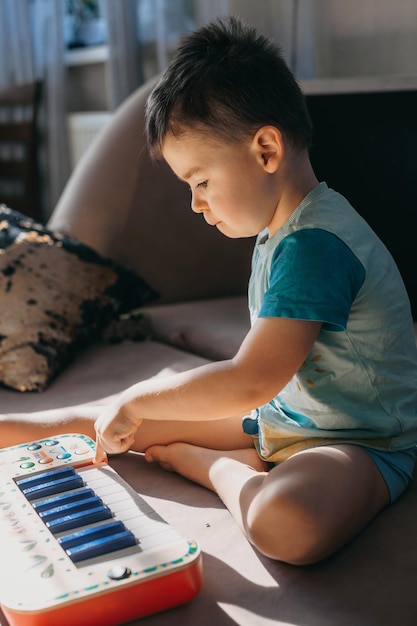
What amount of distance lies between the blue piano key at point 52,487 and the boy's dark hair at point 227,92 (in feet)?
1.40

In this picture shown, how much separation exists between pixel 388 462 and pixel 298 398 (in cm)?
14

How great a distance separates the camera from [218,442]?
1.21 meters

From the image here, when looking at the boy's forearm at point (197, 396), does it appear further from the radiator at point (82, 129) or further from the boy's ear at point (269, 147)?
the radiator at point (82, 129)

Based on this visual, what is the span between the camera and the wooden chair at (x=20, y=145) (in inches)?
116

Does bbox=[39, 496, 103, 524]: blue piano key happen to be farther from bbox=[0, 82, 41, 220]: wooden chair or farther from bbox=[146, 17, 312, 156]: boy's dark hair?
bbox=[0, 82, 41, 220]: wooden chair

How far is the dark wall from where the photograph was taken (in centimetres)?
169

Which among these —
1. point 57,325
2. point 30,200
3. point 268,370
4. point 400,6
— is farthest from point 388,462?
point 30,200

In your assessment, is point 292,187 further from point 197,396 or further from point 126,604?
point 126,604

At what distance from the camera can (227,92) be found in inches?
39.1

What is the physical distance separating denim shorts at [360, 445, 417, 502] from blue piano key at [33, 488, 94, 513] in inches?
13.3

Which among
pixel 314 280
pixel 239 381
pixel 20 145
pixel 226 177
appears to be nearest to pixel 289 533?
pixel 239 381

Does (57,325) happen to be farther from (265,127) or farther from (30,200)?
(30,200)

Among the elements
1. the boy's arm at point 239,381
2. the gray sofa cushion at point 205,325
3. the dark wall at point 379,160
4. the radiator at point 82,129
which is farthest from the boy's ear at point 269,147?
the radiator at point 82,129

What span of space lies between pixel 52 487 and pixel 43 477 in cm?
4
